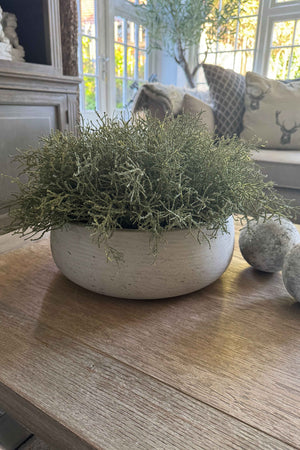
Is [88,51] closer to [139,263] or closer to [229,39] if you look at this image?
[229,39]

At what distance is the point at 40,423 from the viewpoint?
31 centimetres

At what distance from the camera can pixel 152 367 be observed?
1.18 feet

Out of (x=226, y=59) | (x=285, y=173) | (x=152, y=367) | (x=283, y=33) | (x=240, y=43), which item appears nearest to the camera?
(x=152, y=367)

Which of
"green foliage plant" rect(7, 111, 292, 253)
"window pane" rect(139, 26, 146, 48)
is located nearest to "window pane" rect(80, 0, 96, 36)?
"window pane" rect(139, 26, 146, 48)

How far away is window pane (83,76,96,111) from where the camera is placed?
3.06 meters

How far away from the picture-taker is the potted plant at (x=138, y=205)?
42 centimetres

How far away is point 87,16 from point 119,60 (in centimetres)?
51

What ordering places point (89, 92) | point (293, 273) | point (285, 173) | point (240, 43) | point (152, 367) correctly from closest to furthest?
point (152, 367) < point (293, 273) < point (285, 173) < point (89, 92) < point (240, 43)

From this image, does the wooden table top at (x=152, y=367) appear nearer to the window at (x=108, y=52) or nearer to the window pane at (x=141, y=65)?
the window at (x=108, y=52)

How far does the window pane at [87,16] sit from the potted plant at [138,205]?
2.97 metres

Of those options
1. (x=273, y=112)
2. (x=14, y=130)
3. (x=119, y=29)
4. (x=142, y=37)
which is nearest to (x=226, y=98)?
(x=273, y=112)

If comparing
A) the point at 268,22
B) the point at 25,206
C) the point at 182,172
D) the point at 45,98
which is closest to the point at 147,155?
the point at 182,172

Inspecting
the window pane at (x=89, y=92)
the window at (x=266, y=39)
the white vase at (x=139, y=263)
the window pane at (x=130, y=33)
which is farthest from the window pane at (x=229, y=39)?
the white vase at (x=139, y=263)

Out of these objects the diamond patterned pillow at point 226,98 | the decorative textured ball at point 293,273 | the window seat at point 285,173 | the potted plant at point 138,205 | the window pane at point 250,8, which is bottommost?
the window seat at point 285,173
